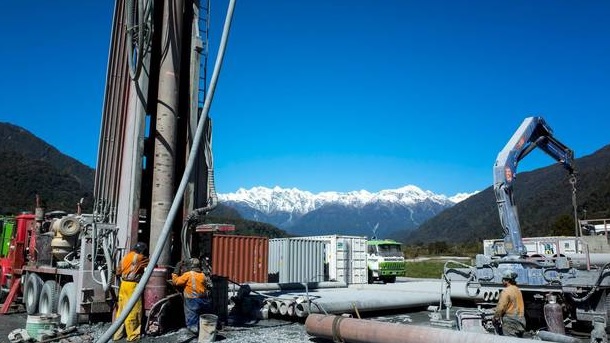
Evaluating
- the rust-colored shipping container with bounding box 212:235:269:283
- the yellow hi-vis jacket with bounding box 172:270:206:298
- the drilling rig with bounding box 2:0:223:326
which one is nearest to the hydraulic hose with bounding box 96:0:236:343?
the yellow hi-vis jacket with bounding box 172:270:206:298

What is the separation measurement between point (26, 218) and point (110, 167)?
525 centimetres

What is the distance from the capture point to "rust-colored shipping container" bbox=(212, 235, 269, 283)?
25.1 metres

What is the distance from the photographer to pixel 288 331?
44.2 ft

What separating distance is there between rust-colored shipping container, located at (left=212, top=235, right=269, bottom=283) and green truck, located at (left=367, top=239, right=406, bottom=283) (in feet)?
25.5

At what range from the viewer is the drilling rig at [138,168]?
512 inches

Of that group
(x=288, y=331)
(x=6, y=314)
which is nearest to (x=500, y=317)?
(x=288, y=331)

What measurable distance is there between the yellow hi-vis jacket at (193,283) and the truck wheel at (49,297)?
4.27m

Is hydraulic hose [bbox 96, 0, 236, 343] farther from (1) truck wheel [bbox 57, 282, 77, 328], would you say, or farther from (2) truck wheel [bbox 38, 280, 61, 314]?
(2) truck wheel [bbox 38, 280, 61, 314]

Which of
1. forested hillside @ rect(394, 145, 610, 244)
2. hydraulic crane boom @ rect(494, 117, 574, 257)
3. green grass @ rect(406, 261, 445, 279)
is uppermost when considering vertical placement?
forested hillside @ rect(394, 145, 610, 244)

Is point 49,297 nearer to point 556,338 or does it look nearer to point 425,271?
point 556,338

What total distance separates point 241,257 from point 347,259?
6.72m

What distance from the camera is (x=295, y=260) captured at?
90.1ft

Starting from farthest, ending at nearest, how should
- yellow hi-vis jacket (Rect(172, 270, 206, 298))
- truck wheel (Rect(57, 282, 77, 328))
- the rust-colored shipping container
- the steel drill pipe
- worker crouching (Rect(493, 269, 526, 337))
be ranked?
the rust-colored shipping container
truck wheel (Rect(57, 282, 77, 328))
yellow hi-vis jacket (Rect(172, 270, 206, 298))
worker crouching (Rect(493, 269, 526, 337))
the steel drill pipe

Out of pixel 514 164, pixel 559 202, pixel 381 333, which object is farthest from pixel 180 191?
pixel 559 202
